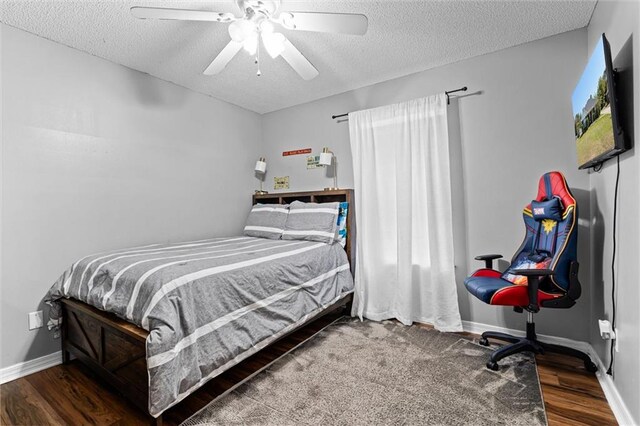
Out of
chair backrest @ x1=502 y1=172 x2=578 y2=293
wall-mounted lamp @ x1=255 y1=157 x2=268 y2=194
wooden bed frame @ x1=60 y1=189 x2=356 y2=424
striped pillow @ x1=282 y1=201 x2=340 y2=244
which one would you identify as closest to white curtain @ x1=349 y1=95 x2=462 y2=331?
striped pillow @ x1=282 y1=201 x2=340 y2=244

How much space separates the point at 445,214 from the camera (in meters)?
2.67

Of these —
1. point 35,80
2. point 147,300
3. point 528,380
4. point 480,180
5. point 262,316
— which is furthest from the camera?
point 480,180

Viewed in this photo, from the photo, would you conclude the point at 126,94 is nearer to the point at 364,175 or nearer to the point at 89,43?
the point at 89,43

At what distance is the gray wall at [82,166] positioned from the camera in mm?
2092

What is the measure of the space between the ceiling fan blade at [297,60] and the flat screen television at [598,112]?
1.58 metres

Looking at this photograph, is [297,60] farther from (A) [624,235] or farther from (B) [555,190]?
(A) [624,235]

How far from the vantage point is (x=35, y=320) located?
2.16m

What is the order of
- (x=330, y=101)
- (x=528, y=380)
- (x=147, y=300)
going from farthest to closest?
(x=330, y=101)
(x=528, y=380)
(x=147, y=300)

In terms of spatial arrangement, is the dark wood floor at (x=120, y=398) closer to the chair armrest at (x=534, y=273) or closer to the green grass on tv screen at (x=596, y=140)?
the chair armrest at (x=534, y=273)

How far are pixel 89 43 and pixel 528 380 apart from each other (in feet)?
12.8

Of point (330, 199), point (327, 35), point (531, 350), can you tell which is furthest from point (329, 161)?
point (531, 350)

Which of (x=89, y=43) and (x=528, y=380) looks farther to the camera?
(x=89, y=43)

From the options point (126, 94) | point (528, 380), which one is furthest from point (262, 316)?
point (126, 94)

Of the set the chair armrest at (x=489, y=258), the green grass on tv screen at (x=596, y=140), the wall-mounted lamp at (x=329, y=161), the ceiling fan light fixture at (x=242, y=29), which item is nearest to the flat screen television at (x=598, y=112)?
the green grass on tv screen at (x=596, y=140)
